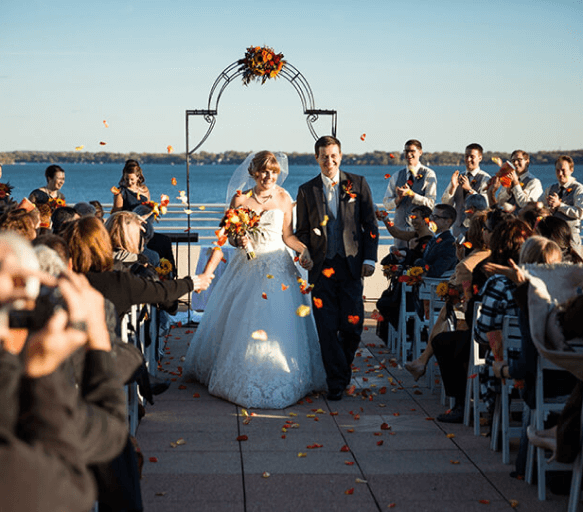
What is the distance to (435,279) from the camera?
627cm

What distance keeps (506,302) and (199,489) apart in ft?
6.81

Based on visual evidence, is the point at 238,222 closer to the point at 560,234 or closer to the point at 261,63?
the point at 560,234

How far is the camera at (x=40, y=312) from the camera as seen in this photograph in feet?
5.70

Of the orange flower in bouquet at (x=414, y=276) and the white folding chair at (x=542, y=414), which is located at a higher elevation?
the orange flower in bouquet at (x=414, y=276)

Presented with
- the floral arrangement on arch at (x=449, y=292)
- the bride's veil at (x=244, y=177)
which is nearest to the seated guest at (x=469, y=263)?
the floral arrangement on arch at (x=449, y=292)

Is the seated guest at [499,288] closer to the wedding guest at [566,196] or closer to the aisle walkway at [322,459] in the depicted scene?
the aisle walkway at [322,459]

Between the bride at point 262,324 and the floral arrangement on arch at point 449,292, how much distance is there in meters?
1.10

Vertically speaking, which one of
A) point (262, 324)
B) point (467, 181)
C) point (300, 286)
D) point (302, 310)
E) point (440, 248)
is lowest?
point (262, 324)

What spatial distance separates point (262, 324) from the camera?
5.98 meters

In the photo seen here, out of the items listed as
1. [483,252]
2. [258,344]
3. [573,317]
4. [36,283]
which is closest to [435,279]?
[483,252]

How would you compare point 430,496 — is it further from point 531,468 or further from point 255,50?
point 255,50

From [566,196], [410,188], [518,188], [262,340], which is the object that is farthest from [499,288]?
[410,188]

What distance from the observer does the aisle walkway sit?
157 inches

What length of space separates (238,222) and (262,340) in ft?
3.12
